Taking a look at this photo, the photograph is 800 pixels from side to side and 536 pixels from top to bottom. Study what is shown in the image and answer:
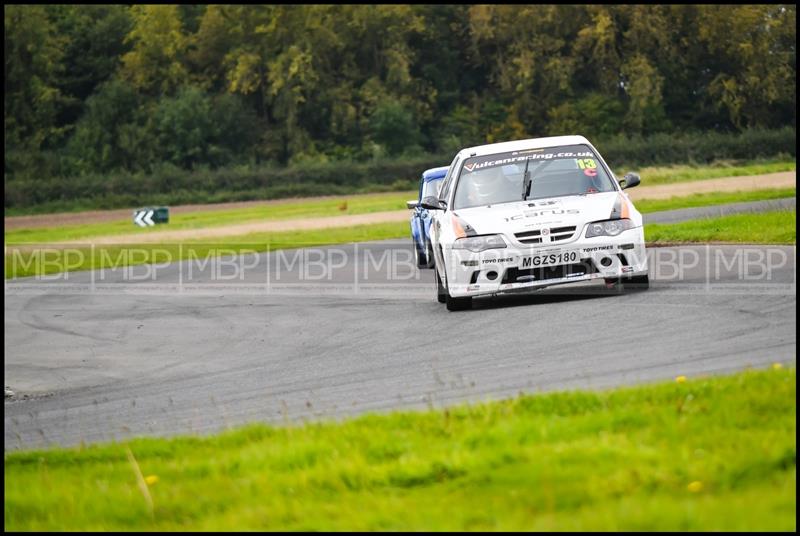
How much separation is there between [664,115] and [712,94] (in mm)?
3154

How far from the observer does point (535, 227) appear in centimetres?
1291

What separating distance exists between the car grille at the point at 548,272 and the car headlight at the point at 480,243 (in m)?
0.28

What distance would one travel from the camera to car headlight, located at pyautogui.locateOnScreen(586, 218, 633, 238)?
42.4ft

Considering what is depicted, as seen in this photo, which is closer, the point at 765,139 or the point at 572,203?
the point at 572,203

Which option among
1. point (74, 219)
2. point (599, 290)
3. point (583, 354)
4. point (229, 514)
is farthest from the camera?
point (74, 219)

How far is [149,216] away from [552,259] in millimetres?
36207

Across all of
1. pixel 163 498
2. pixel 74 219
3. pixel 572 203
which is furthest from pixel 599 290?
pixel 74 219

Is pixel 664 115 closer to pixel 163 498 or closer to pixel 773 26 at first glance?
pixel 773 26

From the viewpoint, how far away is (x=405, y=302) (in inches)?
612

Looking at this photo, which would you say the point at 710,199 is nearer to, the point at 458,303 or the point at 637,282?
the point at 637,282

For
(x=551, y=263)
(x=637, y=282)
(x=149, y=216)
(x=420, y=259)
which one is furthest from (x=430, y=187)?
(x=149, y=216)

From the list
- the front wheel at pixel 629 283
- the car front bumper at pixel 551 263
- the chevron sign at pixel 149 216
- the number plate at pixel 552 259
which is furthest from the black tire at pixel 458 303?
the chevron sign at pixel 149 216

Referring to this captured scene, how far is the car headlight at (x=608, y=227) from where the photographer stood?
12.9 m

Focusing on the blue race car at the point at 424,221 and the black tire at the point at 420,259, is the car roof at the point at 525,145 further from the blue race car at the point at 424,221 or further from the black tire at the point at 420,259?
the black tire at the point at 420,259
